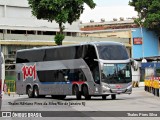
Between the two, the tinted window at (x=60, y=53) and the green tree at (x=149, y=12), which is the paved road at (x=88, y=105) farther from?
the green tree at (x=149, y=12)

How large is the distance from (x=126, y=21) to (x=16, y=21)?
56.1m

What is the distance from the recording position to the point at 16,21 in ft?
242

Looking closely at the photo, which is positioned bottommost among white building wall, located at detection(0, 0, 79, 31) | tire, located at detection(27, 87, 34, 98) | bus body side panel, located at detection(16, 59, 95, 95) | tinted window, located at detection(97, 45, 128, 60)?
tire, located at detection(27, 87, 34, 98)

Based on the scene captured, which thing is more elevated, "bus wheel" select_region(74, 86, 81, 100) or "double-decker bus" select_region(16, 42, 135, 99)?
"double-decker bus" select_region(16, 42, 135, 99)

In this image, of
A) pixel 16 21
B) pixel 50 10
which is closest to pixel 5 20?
pixel 16 21

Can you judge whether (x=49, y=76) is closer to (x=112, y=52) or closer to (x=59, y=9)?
(x=112, y=52)

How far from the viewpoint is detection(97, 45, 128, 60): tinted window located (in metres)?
34.2

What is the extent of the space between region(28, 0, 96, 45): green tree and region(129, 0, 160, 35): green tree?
32042 mm

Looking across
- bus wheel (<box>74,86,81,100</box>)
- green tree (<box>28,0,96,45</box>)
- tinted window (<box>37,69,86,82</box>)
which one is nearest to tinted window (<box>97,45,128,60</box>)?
tinted window (<box>37,69,86,82</box>)

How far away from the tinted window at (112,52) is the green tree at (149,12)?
4913 centimetres

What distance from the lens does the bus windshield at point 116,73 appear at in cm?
3438

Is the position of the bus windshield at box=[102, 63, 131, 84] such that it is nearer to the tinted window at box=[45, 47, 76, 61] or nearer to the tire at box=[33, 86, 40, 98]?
the tinted window at box=[45, 47, 76, 61]

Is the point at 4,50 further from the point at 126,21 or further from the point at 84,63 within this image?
the point at 126,21

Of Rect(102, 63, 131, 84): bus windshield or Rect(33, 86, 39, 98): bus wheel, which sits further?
Rect(33, 86, 39, 98): bus wheel
